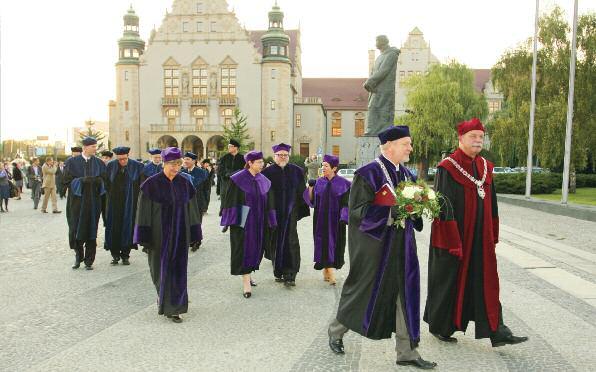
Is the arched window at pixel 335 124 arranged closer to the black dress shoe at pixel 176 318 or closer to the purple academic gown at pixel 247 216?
the purple academic gown at pixel 247 216

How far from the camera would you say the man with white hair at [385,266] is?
459 centimetres

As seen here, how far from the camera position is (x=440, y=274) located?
512 centimetres

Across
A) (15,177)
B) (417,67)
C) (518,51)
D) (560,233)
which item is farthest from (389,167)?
(417,67)

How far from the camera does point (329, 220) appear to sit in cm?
802

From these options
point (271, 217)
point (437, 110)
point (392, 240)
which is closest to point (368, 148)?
point (271, 217)

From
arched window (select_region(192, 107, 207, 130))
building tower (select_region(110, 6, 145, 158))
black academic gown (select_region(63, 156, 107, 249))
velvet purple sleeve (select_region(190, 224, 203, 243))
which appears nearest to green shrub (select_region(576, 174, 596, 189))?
black academic gown (select_region(63, 156, 107, 249))

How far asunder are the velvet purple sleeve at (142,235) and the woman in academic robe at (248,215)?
4.25 feet

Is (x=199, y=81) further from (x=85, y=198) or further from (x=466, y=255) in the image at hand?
(x=466, y=255)

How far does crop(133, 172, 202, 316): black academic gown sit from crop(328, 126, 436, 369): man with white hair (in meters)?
2.31

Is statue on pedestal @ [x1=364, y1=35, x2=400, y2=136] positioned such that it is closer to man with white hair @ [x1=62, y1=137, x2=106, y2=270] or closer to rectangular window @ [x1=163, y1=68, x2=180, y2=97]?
man with white hair @ [x1=62, y1=137, x2=106, y2=270]

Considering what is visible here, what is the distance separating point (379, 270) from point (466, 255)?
40.6 inches

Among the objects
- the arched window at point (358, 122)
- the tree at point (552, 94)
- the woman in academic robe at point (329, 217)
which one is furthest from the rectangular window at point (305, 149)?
the woman in academic robe at point (329, 217)

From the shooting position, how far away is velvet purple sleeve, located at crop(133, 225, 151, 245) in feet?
20.2

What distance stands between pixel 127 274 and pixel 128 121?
5597 cm
